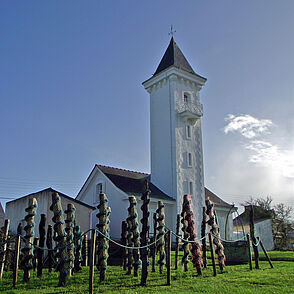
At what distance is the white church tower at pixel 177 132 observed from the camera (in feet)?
88.5

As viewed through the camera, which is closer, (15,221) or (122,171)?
(15,221)

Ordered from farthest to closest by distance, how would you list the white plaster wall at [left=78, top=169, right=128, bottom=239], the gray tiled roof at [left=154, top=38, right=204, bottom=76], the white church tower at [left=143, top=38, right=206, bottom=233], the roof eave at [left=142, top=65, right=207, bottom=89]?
the gray tiled roof at [left=154, top=38, right=204, bottom=76], the roof eave at [left=142, top=65, right=207, bottom=89], the white church tower at [left=143, top=38, right=206, bottom=233], the white plaster wall at [left=78, top=169, right=128, bottom=239]

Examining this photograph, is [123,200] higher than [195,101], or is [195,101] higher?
[195,101]

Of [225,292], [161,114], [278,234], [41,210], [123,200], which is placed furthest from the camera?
[278,234]

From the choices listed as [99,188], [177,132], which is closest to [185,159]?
[177,132]

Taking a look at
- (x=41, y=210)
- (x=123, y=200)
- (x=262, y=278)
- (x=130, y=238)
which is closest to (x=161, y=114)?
(x=123, y=200)

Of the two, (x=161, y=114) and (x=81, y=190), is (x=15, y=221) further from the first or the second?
(x=161, y=114)

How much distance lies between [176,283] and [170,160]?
1842 centimetres

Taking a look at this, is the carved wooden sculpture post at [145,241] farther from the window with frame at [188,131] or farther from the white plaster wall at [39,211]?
the window with frame at [188,131]

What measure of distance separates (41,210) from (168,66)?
17.5 meters

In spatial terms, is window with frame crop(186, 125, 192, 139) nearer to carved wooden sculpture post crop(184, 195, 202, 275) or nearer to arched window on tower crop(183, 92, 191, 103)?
arched window on tower crop(183, 92, 191, 103)

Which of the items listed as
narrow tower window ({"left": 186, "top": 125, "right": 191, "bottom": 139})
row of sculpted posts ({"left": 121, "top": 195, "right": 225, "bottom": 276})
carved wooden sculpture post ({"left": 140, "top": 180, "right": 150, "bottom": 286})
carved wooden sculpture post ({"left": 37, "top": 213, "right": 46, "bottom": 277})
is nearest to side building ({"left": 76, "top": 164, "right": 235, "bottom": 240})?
narrow tower window ({"left": 186, "top": 125, "right": 191, "bottom": 139})

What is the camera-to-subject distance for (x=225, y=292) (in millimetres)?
7902

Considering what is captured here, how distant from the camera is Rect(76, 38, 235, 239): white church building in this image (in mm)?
26062
